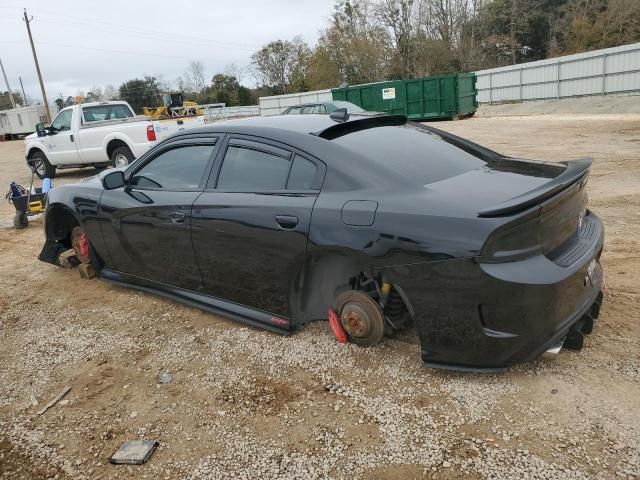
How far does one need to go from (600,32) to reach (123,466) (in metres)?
41.3

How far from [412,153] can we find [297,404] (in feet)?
5.61

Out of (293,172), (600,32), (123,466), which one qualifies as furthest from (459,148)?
(600,32)

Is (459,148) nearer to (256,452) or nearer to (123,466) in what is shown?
(256,452)

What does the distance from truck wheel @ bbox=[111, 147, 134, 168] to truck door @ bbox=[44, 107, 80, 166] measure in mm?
1419

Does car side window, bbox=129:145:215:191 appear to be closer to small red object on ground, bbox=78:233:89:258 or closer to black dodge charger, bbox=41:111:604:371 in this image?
black dodge charger, bbox=41:111:604:371

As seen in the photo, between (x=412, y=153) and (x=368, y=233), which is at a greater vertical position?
(x=412, y=153)

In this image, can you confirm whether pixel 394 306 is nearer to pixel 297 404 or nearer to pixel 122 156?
pixel 297 404

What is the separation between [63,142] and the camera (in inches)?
493

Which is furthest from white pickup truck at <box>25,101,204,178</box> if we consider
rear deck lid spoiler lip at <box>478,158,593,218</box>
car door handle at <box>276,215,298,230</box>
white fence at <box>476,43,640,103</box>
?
white fence at <box>476,43,640,103</box>

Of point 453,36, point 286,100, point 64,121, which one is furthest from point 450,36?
point 64,121

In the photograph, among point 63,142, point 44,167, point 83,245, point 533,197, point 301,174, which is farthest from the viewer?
point 44,167

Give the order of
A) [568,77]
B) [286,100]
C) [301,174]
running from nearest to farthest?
1. [301,174]
2. [568,77]
3. [286,100]

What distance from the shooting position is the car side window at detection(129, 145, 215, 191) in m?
3.79

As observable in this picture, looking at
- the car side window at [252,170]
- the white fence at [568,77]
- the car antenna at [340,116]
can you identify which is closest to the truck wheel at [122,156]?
the car side window at [252,170]
